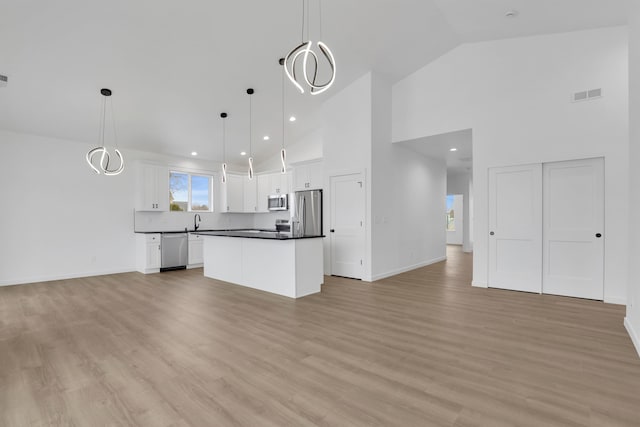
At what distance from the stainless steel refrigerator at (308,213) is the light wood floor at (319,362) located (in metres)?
2.35

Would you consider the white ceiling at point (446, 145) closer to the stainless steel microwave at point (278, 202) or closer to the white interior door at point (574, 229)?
the white interior door at point (574, 229)

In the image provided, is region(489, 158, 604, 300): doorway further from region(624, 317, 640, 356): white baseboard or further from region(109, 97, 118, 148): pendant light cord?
region(109, 97, 118, 148): pendant light cord

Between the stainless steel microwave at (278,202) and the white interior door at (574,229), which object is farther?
the stainless steel microwave at (278,202)

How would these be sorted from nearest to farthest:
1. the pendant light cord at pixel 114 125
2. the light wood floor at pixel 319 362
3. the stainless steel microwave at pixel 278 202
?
the light wood floor at pixel 319 362, the pendant light cord at pixel 114 125, the stainless steel microwave at pixel 278 202

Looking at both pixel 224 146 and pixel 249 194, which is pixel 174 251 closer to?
pixel 249 194

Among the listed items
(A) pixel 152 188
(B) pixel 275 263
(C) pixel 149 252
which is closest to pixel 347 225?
(B) pixel 275 263

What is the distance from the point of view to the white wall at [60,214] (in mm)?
5902

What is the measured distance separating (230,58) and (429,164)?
5434 mm

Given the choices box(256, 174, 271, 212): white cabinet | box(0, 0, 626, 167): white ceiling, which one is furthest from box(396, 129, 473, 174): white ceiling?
box(256, 174, 271, 212): white cabinet

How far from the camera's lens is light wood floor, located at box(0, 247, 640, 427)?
197cm

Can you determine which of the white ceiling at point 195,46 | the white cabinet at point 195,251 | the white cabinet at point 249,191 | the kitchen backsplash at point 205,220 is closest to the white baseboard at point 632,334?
the white ceiling at point 195,46

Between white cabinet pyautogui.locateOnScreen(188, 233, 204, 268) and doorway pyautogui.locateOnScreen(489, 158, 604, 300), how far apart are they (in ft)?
21.9

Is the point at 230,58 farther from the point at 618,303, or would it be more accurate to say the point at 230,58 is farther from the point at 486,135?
the point at 618,303

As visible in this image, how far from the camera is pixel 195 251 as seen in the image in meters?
7.92
